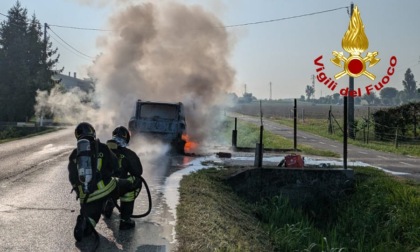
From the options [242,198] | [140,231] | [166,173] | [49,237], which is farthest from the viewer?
[166,173]

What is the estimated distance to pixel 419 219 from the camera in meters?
9.00

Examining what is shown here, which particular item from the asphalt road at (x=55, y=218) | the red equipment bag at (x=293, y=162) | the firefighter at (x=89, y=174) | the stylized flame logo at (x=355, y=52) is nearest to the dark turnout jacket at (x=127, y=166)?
the firefighter at (x=89, y=174)

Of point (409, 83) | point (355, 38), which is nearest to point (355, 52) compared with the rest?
point (355, 38)

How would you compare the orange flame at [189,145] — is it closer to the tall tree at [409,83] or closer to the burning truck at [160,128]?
the burning truck at [160,128]

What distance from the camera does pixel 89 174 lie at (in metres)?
5.58

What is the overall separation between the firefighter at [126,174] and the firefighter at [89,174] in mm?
388

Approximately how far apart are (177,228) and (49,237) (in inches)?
67.3

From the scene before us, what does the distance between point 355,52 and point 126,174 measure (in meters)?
6.35

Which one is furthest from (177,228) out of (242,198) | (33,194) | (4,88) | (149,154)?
(4,88)

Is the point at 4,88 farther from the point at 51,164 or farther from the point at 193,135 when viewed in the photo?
the point at 51,164

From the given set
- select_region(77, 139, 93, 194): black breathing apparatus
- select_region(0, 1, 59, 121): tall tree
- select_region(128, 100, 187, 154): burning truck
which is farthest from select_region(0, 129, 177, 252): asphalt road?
select_region(0, 1, 59, 121): tall tree

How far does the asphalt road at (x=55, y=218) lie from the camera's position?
576 centimetres

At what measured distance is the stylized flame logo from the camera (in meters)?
10.2

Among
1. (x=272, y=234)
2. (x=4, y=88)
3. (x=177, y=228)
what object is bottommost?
(x=272, y=234)
